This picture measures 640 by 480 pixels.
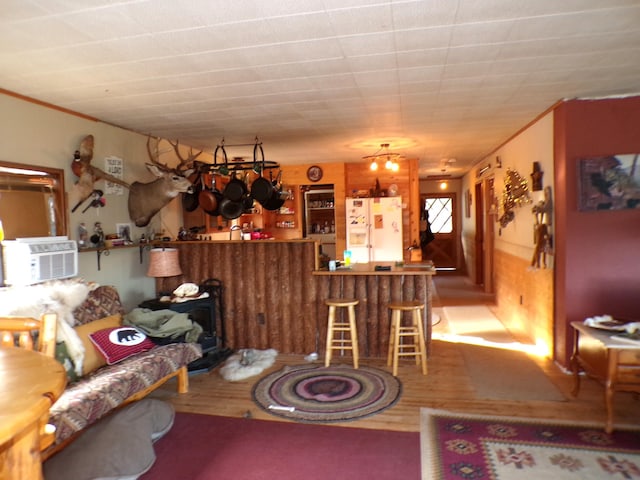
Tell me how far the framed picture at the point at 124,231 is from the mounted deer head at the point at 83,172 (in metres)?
0.53

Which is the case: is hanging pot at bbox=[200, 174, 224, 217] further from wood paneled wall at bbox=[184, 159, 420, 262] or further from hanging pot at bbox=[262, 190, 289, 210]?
wood paneled wall at bbox=[184, 159, 420, 262]

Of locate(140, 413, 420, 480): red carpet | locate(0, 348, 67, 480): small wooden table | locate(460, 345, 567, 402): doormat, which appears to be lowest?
locate(140, 413, 420, 480): red carpet

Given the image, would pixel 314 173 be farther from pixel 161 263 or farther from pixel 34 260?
pixel 34 260

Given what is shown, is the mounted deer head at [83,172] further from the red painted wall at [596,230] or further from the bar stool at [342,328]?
the red painted wall at [596,230]

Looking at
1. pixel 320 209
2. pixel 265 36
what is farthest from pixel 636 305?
pixel 320 209

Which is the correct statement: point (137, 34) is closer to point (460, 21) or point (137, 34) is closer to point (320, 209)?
point (460, 21)

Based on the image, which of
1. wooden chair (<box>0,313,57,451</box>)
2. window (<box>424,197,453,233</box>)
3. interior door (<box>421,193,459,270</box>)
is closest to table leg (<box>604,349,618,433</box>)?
wooden chair (<box>0,313,57,451</box>)

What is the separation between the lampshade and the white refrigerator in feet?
10.3

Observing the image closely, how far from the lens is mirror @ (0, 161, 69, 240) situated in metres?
3.11

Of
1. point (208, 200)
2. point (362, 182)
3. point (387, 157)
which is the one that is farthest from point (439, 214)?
point (208, 200)

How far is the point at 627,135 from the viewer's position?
3518 mm

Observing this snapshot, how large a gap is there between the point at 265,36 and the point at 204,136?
2.75m

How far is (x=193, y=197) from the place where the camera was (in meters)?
5.13

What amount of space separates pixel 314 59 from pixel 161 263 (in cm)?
269
